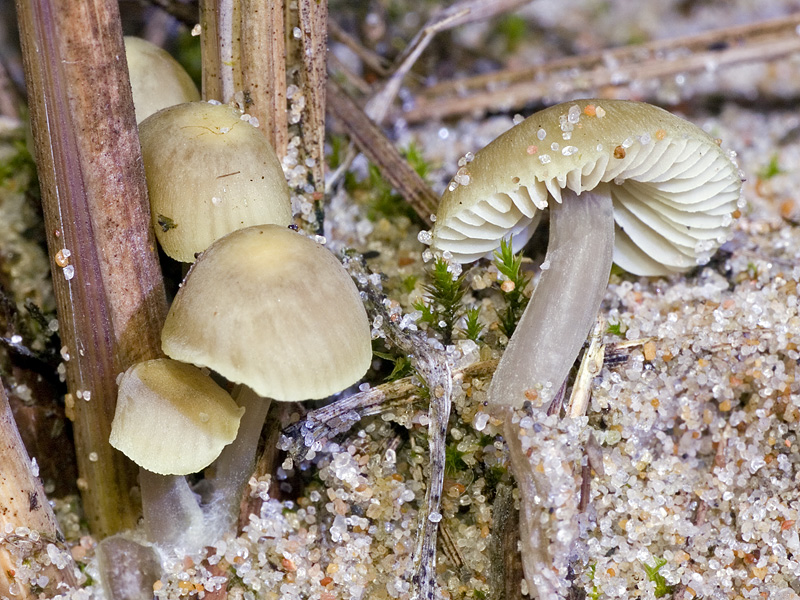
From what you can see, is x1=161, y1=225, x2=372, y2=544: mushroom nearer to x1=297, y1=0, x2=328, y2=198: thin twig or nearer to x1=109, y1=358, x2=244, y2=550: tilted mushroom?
x1=109, y1=358, x2=244, y2=550: tilted mushroom

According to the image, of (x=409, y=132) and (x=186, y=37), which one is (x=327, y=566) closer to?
(x=409, y=132)

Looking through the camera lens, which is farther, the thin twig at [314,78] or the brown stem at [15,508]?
the thin twig at [314,78]

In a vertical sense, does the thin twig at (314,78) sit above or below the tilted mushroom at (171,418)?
above

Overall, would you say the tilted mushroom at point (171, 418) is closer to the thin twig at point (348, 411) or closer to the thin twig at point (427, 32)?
the thin twig at point (348, 411)

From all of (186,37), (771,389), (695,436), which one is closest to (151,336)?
(695,436)

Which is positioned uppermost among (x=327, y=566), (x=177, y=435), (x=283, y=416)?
(x=177, y=435)

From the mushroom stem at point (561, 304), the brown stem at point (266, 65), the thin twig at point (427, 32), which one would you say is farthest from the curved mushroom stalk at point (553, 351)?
the thin twig at point (427, 32)
